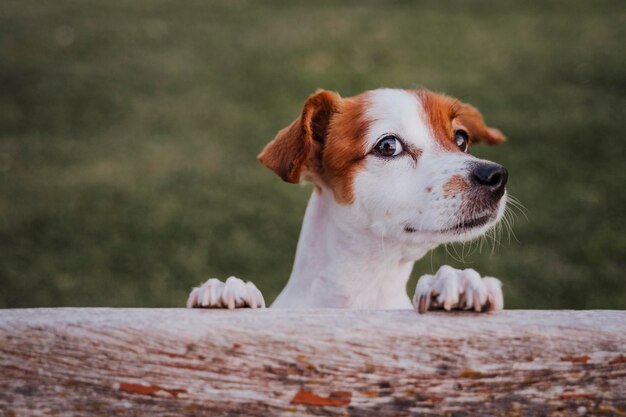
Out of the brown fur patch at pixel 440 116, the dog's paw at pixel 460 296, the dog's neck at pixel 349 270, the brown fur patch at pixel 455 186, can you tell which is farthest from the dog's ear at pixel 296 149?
the dog's paw at pixel 460 296

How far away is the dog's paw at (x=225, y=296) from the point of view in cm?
220

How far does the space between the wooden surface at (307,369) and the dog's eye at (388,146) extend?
108 centimetres

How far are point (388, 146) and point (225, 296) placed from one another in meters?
0.95

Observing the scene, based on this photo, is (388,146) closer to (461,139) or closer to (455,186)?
(455,186)

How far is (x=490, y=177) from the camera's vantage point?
2619mm

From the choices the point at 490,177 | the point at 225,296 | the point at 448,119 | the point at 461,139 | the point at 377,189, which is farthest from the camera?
the point at 461,139

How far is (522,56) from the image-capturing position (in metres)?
10.4

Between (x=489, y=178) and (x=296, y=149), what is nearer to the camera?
(x=489, y=178)

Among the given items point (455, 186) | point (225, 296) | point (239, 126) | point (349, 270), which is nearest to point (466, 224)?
point (455, 186)

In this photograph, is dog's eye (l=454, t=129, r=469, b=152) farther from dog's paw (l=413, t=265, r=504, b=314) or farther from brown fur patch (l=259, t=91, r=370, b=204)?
dog's paw (l=413, t=265, r=504, b=314)

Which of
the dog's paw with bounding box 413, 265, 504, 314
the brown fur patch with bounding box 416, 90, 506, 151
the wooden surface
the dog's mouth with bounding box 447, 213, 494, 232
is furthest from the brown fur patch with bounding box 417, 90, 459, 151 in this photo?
the wooden surface

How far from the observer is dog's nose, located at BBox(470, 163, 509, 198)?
262cm

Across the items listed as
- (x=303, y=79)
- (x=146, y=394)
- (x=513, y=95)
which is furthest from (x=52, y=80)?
(x=146, y=394)

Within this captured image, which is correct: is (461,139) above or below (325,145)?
above
